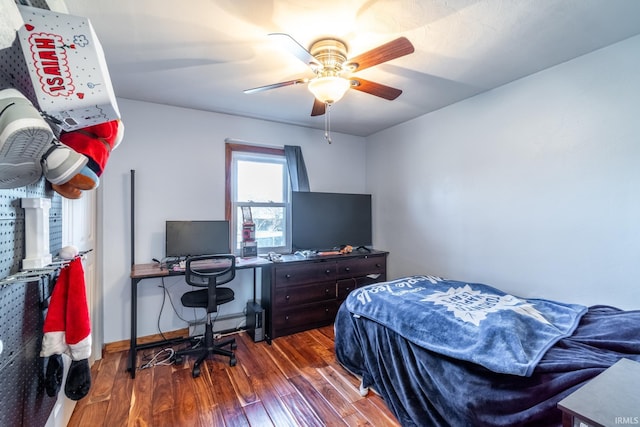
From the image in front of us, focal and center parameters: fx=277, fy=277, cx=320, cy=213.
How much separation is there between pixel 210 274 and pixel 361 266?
1.85 m

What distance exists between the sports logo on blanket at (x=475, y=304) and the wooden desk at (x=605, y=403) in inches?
28.5

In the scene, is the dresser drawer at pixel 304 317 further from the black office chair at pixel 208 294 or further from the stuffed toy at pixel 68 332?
the stuffed toy at pixel 68 332

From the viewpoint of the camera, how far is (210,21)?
5.35ft

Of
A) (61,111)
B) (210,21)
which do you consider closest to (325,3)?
(210,21)

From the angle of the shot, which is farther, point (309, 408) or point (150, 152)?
point (150, 152)

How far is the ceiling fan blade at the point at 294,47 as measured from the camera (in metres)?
1.37

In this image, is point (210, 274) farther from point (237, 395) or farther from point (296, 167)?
point (296, 167)

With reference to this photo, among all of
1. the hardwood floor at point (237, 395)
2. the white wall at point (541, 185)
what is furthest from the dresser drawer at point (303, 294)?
the white wall at point (541, 185)

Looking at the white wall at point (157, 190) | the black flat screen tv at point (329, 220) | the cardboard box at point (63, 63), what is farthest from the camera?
the black flat screen tv at point (329, 220)

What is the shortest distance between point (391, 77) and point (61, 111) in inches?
85.3

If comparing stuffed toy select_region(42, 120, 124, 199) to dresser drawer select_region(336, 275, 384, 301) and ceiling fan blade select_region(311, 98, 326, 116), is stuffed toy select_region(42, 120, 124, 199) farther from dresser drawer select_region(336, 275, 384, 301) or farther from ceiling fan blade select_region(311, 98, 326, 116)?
dresser drawer select_region(336, 275, 384, 301)

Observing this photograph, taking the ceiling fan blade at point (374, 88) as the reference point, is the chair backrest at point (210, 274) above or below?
below

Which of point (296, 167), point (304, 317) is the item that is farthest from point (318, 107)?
point (304, 317)

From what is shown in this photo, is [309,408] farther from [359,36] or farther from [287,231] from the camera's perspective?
[359,36]
